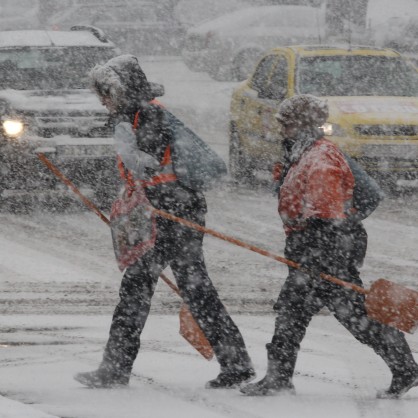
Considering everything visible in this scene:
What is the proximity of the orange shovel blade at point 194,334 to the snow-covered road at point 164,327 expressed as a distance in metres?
0.16

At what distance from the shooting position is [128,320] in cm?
582

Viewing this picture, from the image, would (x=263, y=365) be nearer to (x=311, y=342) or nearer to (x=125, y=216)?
(x=311, y=342)

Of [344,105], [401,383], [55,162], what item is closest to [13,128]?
[55,162]

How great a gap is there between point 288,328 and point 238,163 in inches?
340

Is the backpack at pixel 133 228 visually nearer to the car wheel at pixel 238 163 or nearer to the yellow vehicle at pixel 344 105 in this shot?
the yellow vehicle at pixel 344 105

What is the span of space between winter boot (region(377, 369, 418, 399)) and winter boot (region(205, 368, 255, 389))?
0.66 m

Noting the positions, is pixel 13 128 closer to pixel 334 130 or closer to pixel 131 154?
pixel 334 130

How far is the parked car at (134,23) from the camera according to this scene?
34.1 metres

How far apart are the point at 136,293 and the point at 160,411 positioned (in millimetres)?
591

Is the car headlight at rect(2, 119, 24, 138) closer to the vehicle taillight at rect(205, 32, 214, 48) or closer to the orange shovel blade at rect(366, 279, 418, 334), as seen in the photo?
the orange shovel blade at rect(366, 279, 418, 334)

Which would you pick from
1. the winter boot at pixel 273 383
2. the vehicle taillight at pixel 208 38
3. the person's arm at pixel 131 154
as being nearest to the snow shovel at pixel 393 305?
the winter boot at pixel 273 383

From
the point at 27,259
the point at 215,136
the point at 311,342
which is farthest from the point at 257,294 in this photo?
the point at 215,136

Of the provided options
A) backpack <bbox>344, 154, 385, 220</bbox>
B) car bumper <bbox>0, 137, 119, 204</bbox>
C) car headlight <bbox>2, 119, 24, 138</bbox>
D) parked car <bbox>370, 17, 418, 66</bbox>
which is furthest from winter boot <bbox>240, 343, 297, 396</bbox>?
parked car <bbox>370, 17, 418, 66</bbox>

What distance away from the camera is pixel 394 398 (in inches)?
225
